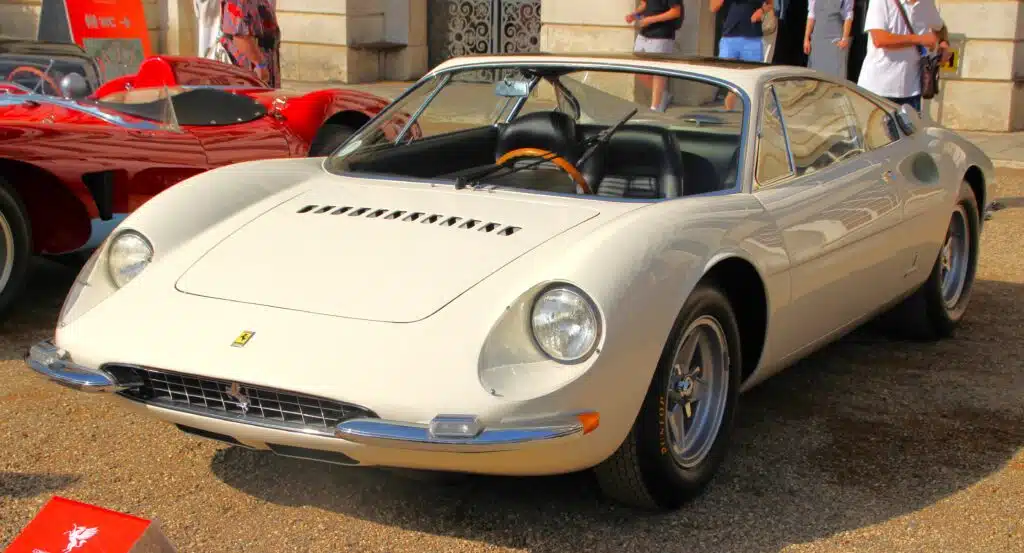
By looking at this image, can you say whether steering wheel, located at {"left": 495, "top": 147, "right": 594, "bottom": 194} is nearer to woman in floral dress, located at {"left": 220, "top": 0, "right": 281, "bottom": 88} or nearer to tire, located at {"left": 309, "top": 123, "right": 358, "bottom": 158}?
tire, located at {"left": 309, "top": 123, "right": 358, "bottom": 158}

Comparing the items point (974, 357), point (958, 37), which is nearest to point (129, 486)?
point (974, 357)

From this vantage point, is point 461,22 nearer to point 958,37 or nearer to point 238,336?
point 958,37

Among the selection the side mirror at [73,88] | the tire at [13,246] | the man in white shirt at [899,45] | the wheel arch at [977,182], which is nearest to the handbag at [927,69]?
the man in white shirt at [899,45]

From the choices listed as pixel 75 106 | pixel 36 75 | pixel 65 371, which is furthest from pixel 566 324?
pixel 36 75

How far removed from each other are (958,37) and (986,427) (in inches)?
327

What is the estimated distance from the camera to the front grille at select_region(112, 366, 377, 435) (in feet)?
10.3

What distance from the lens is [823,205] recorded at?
428cm

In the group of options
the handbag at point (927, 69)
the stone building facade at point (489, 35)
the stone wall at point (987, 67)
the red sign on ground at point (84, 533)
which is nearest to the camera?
the red sign on ground at point (84, 533)

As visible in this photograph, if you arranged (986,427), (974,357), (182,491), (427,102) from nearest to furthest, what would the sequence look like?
(182,491) → (986,427) → (427,102) → (974,357)

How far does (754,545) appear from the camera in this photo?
11.0 ft

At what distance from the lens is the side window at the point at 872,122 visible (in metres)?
4.92

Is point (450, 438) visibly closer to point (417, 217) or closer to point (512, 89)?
point (417, 217)

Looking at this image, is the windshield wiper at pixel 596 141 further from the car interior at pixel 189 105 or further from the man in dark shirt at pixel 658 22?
Result: the man in dark shirt at pixel 658 22

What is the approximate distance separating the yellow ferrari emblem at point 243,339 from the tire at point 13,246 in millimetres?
2405
